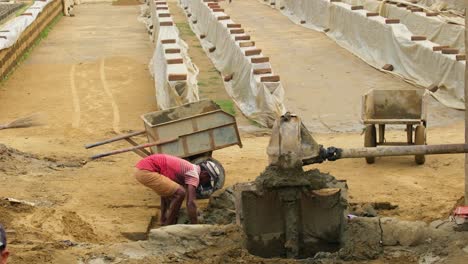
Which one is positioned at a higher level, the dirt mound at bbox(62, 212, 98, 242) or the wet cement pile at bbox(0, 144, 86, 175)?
the dirt mound at bbox(62, 212, 98, 242)

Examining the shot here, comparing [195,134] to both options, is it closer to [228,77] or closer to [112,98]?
[112,98]

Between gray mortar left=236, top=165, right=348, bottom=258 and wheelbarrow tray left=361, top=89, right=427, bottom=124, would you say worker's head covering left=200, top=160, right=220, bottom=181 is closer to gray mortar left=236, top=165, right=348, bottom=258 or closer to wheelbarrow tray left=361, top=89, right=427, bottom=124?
gray mortar left=236, top=165, right=348, bottom=258

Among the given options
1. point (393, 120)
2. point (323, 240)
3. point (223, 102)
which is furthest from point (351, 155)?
point (223, 102)

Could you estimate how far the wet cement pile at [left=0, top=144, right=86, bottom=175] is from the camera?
15680 mm

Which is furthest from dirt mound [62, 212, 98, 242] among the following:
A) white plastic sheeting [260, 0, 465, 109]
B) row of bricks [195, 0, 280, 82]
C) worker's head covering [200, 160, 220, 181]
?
white plastic sheeting [260, 0, 465, 109]

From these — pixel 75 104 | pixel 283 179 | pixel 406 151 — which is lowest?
pixel 75 104

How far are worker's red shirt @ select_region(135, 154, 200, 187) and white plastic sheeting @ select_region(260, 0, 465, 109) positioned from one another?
29.7ft

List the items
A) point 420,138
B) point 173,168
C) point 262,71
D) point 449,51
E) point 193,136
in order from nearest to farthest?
point 173,168
point 193,136
point 420,138
point 262,71
point 449,51

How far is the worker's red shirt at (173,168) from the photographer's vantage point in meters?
12.9

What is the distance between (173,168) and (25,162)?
425 cm

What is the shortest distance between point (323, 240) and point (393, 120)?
571cm

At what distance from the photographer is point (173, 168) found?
12.9 m

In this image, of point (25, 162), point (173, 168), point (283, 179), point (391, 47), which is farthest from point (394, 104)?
point (391, 47)

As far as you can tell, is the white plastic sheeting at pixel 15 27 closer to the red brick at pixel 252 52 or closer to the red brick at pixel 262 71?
the red brick at pixel 252 52
